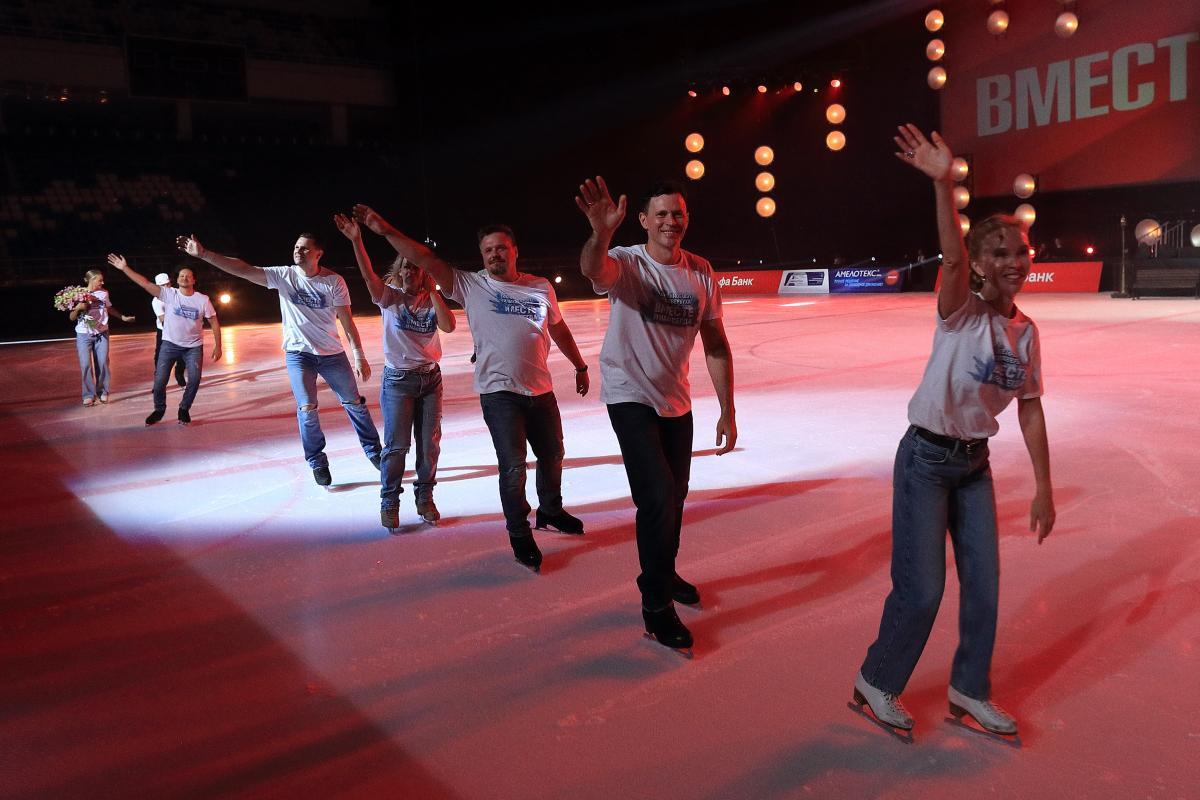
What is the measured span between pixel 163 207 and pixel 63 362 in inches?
528

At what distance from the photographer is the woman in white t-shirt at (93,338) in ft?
34.8

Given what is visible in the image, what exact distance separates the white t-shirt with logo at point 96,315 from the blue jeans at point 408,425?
6780 millimetres

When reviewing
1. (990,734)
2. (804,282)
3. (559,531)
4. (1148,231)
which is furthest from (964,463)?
(804,282)

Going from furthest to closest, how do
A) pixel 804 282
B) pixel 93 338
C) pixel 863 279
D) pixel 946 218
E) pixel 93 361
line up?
pixel 804 282 < pixel 863 279 < pixel 93 361 < pixel 93 338 < pixel 946 218

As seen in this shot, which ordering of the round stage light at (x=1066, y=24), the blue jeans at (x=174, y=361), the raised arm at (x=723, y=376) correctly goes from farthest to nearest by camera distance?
the round stage light at (x=1066, y=24) < the blue jeans at (x=174, y=361) < the raised arm at (x=723, y=376)

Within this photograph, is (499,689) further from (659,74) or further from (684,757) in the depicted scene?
(659,74)

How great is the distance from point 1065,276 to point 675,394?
68.5 ft

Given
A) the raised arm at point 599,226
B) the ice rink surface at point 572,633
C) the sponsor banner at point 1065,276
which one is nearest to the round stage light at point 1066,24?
the sponsor banner at point 1065,276

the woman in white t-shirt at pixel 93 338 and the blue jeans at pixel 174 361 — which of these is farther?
the woman in white t-shirt at pixel 93 338

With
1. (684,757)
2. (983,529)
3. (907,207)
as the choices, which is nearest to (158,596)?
(684,757)

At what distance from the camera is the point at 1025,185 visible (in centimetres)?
2136

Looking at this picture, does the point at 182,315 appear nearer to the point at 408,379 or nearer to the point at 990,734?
the point at 408,379

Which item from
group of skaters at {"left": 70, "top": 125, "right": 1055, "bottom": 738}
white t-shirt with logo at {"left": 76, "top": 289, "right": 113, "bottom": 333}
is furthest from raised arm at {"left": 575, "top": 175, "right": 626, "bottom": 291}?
white t-shirt with logo at {"left": 76, "top": 289, "right": 113, "bottom": 333}

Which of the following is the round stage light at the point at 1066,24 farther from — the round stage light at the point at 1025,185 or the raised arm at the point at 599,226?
the raised arm at the point at 599,226
